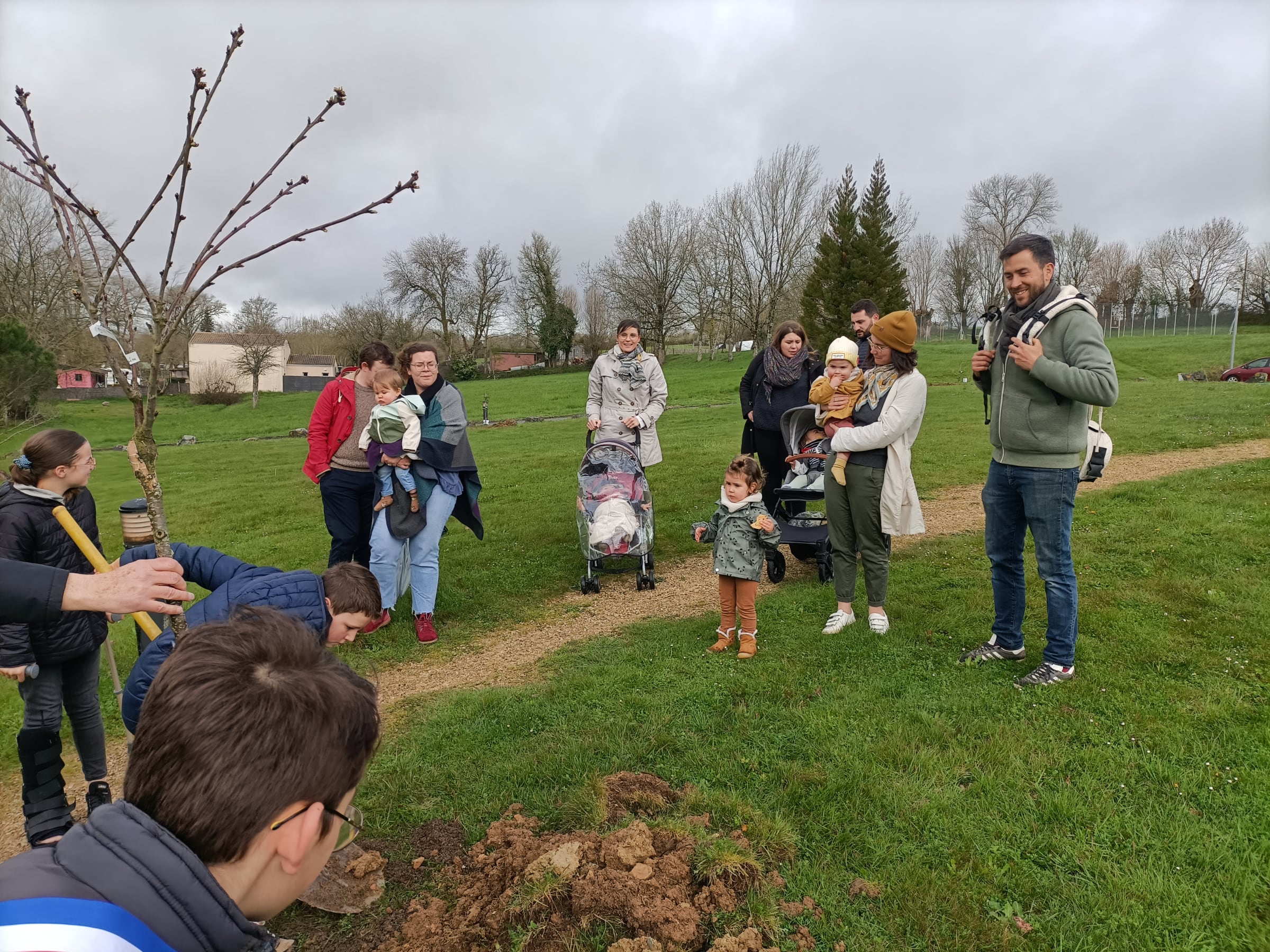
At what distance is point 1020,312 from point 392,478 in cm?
456

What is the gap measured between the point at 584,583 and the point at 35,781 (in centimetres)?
421

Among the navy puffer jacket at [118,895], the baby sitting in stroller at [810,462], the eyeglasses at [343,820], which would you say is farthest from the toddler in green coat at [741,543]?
the navy puffer jacket at [118,895]

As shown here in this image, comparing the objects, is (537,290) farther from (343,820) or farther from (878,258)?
(343,820)

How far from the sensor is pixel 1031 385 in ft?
12.9

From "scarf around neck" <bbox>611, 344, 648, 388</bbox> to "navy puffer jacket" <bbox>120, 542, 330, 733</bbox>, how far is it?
15.1 feet

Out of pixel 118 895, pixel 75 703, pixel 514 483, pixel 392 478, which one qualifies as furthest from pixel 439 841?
pixel 514 483

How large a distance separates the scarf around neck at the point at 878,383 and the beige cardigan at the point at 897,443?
0.07 metres

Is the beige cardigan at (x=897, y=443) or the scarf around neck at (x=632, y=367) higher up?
the scarf around neck at (x=632, y=367)

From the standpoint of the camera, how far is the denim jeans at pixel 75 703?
11.0 ft

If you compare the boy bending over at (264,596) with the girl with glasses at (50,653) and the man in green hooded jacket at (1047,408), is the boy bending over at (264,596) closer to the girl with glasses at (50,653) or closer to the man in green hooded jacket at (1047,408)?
the girl with glasses at (50,653)

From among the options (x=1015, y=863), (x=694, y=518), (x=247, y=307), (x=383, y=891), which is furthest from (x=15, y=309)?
(x=1015, y=863)

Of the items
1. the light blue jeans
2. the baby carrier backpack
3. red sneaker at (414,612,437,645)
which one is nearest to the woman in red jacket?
the light blue jeans

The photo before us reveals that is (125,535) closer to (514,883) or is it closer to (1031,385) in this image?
(514,883)

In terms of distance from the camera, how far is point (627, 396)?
23.6ft
